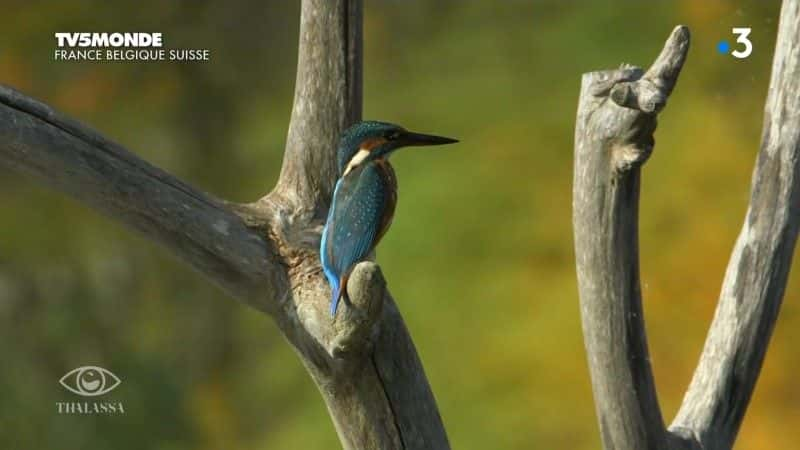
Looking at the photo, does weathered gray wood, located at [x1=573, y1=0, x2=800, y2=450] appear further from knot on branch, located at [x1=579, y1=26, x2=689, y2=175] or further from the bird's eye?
the bird's eye

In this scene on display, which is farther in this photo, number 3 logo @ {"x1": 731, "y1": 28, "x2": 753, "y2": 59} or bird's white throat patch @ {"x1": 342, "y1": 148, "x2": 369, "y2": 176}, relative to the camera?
number 3 logo @ {"x1": 731, "y1": 28, "x2": 753, "y2": 59}

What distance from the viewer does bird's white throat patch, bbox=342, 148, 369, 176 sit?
5.79 feet

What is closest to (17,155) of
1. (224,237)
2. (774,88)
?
(224,237)

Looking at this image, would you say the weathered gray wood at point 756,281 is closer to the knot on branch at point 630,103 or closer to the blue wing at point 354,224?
the knot on branch at point 630,103

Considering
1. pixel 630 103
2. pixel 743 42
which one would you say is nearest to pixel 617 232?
pixel 630 103

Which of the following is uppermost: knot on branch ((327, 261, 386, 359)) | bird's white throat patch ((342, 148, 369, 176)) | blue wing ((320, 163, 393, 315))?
bird's white throat patch ((342, 148, 369, 176))

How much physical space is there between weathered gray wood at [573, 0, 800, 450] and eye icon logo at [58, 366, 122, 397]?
1886 millimetres

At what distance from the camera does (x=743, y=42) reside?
355cm

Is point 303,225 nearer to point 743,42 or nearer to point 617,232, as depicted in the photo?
point 617,232

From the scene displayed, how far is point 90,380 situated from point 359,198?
210 cm

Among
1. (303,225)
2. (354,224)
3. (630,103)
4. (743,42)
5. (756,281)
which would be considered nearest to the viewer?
(630,103)

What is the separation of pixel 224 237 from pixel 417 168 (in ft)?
6.38

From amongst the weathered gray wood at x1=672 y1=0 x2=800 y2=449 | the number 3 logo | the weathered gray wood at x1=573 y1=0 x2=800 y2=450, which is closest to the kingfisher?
the weathered gray wood at x1=573 y1=0 x2=800 y2=450

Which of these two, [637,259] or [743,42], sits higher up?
[743,42]
